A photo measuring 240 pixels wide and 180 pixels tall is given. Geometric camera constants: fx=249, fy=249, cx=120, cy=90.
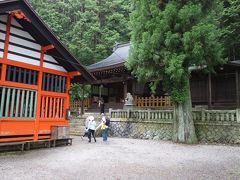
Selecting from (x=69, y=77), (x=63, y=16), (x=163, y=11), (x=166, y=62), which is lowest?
(x=69, y=77)

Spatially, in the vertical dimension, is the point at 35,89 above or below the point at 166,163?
above

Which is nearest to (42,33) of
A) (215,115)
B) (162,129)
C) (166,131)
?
(162,129)

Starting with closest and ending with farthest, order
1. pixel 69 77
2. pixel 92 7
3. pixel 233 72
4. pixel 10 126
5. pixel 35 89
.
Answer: pixel 10 126, pixel 35 89, pixel 69 77, pixel 233 72, pixel 92 7

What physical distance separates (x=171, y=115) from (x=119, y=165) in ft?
27.7

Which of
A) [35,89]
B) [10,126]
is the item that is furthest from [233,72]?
[10,126]

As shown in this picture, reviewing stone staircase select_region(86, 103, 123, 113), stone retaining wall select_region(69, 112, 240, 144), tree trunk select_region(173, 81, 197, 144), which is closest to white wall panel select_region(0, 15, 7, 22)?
tree trunk select_region(173, 81, 197, 144)

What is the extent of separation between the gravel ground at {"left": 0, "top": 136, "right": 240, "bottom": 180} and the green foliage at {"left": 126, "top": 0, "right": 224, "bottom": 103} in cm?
496

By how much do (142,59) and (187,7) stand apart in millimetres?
3696

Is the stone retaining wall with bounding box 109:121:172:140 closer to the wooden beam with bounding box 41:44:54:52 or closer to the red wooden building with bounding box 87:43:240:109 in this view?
the red wooden building with bounding box 87:43:240:109

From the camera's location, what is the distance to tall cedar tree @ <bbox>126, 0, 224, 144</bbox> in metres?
13.2

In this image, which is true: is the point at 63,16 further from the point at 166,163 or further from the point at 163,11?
the point at 166,163

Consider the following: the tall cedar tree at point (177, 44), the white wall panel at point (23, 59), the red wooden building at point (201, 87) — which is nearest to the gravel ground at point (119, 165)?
the white wall panel at point (23, 59)

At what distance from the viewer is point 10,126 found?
10.2 meters

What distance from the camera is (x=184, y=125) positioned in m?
14.1
